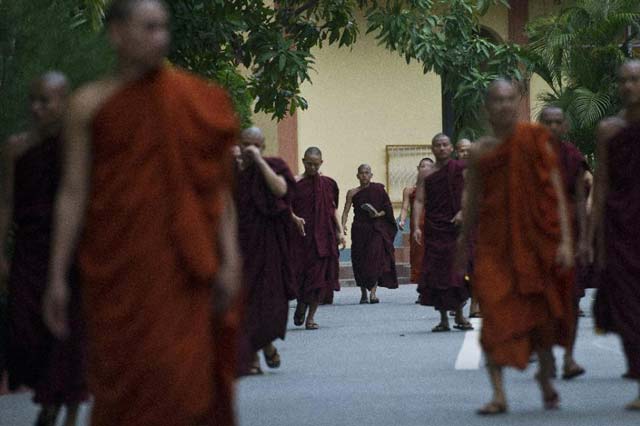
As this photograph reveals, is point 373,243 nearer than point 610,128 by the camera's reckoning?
No

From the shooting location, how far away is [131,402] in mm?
5137

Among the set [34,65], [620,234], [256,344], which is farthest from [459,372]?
[34,65]

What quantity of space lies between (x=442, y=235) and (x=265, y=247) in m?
4.49

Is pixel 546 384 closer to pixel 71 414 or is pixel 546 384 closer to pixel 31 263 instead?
pixel 71 414

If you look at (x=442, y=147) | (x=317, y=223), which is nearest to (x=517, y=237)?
(x=442, y=147)

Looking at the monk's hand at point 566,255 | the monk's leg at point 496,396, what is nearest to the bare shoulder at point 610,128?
the monk's hand at point 566,255

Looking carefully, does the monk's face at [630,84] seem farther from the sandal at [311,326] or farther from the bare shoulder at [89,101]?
the sandal at [311,326]

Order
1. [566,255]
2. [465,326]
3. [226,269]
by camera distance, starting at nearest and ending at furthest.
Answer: [226,269]
[566,255]
[465,326]

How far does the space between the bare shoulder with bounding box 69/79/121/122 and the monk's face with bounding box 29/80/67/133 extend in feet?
8.30

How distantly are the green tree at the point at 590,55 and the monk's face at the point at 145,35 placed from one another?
2038 centimetres

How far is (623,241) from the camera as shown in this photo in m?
8.70

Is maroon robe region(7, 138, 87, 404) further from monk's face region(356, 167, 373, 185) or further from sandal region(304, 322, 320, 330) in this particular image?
monk's face region(356, 167, 373, 185)

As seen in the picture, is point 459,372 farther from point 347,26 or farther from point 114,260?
point 347,26

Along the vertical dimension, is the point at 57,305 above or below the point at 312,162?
below
